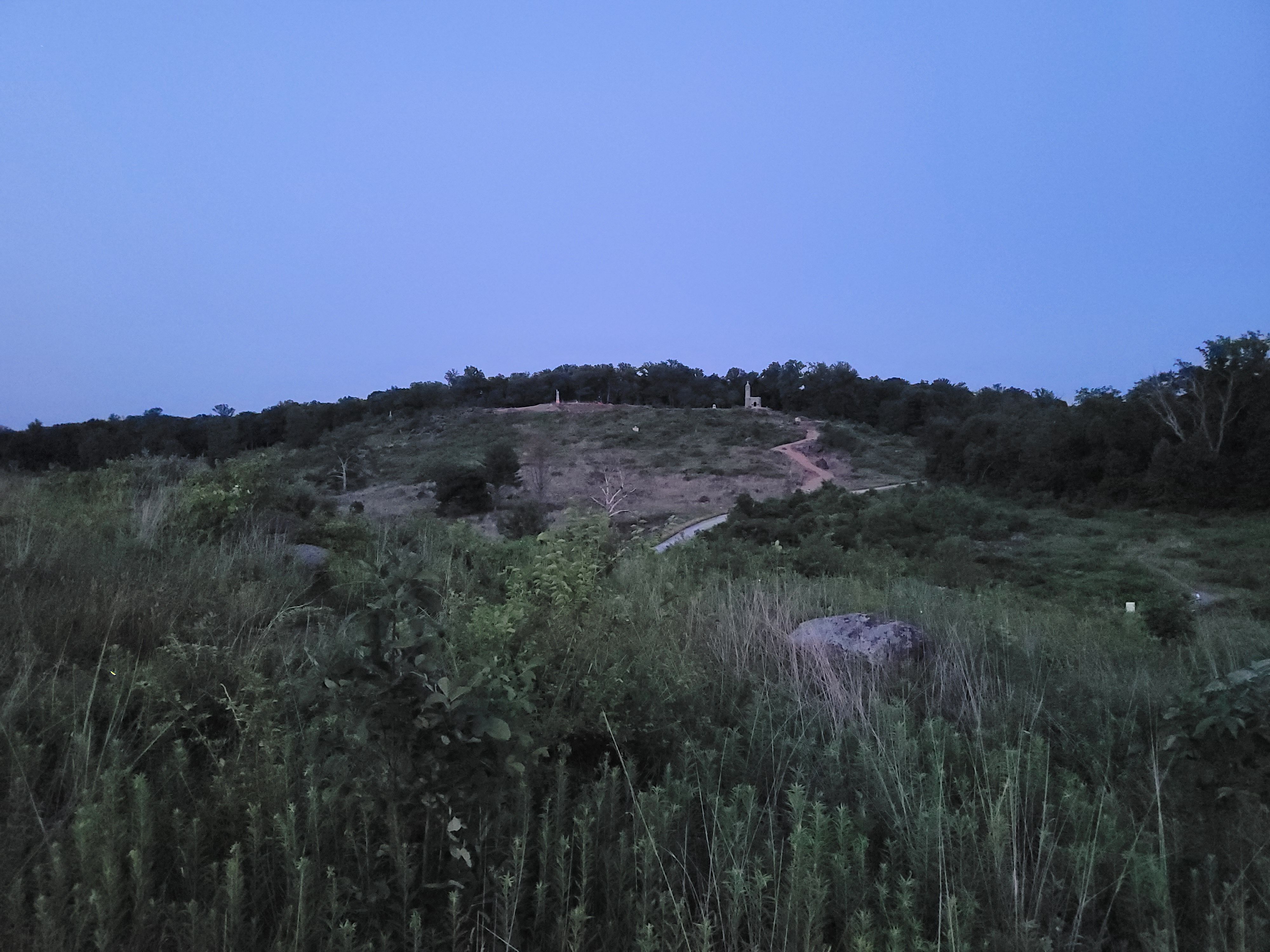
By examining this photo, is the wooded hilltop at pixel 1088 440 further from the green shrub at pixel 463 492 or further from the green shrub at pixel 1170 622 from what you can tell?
the green shrub at pixel 1170 622

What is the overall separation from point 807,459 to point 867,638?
1819 inches

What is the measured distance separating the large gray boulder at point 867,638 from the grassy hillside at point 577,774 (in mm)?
119

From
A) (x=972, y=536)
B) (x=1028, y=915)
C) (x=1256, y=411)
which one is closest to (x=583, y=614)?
(x=1028, y=915)

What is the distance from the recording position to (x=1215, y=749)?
9.18 ft

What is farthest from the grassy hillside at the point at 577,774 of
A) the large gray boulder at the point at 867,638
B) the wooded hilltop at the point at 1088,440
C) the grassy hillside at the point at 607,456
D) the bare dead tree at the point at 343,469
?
the bare dead tree at the point at 343,469

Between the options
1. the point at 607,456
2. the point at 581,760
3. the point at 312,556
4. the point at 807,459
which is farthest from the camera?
the point at 607,456

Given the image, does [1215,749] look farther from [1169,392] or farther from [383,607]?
[1169,392]

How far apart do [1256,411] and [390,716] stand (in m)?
32.2

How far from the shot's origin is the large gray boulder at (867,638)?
193 inches

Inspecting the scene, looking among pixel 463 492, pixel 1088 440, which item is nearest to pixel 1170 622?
pixel 1088 440

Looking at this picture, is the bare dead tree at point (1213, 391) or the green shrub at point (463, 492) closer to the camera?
the bare dead tree at point (1213, 391)

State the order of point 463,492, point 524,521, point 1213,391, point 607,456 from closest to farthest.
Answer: point 524,521, point 1213,391, point 463,492, point 607,456

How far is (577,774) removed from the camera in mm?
2977

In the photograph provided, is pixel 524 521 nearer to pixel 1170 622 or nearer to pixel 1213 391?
pixel 1170 622
